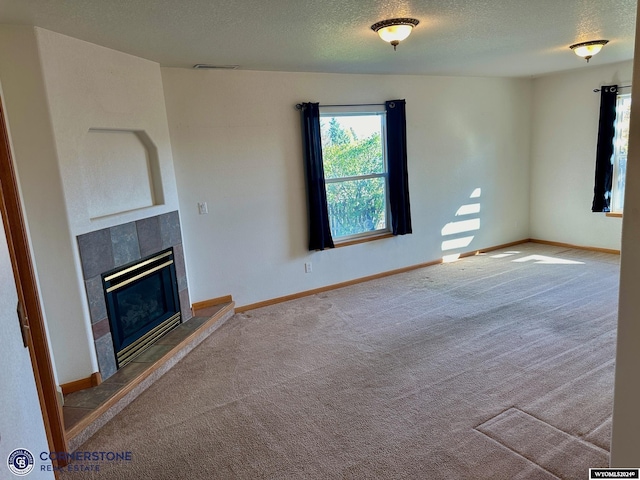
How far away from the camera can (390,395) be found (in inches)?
108

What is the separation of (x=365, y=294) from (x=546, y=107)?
4137 millimetres

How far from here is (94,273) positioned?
9.59ft

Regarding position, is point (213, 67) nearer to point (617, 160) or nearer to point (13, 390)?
point (13, 390)

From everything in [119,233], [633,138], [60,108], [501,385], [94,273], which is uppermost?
[60,108]

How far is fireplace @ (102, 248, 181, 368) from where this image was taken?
124 inches

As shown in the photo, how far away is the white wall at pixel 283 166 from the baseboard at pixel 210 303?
55 mm

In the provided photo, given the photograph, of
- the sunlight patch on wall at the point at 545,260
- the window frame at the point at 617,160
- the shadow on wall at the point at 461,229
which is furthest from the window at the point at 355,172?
the window frame at the point at 617,160

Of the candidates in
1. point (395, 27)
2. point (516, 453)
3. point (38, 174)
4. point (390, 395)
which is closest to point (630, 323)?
point (516, 453)

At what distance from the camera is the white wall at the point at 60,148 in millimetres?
2510

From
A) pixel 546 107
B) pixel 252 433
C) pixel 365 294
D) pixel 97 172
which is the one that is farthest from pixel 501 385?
pixel 546 107

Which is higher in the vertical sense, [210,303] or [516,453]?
[210,303]

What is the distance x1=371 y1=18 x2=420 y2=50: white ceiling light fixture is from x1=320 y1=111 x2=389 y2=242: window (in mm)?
1861

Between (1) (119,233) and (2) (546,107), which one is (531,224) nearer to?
(2) (546,107)

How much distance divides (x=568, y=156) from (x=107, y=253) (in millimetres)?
6134
